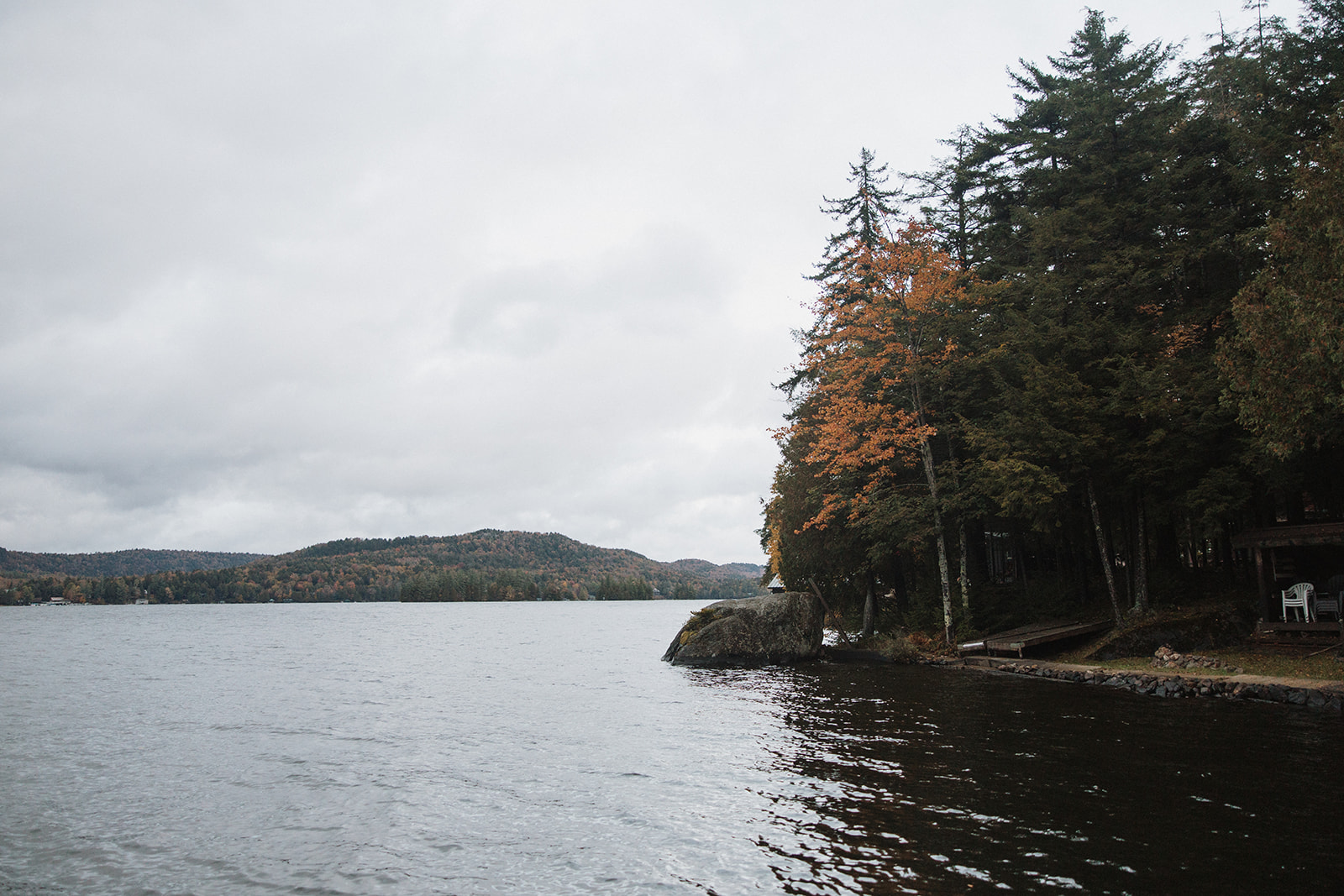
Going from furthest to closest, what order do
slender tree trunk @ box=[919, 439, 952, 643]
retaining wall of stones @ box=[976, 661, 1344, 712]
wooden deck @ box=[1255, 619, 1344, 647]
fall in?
slender tree trunk @ box=[919, 439, 952, 643] → wooden deck @ box=[1255, 619, 1344, 647] → retaining wall of stones @ box=[976, 661, 1344, 712]

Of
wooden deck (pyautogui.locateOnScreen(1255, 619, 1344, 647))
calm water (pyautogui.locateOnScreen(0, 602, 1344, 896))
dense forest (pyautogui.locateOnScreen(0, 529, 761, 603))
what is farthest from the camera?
dense forest (pyautogui.locateOnScreen(0, 529, 761, 603))

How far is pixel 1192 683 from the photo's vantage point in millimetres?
16766

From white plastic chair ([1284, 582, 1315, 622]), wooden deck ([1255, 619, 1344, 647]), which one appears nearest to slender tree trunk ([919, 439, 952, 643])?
wooden deck ([1255, 619, 1344, 647])

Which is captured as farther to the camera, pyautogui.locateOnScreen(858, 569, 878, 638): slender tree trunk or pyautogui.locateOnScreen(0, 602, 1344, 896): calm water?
pyautogui.locateOnScreen(858, 569, 878, 638): slender tree trunk

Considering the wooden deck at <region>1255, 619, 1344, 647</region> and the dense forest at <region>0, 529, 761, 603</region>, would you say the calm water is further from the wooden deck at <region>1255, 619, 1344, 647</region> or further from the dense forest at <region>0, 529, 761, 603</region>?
the dense forest at <region>0, 529, 761, 603</region>

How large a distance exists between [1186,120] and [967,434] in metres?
13.5

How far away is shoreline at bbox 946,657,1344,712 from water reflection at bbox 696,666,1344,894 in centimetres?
80

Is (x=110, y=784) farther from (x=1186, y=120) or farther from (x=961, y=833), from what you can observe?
(x=1186, y=120)

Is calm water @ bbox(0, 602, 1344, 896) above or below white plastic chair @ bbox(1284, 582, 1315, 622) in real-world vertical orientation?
below

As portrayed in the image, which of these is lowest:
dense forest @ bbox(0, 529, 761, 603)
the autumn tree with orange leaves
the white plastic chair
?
dense forest @ bbox(0, 529, 761, 603)

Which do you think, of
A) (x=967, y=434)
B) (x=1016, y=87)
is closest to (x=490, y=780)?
(x=967, y=434)

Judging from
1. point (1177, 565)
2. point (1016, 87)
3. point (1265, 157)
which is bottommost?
point (1177, 565)

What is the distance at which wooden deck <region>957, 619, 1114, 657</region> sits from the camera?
22578mm

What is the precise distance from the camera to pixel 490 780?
11.5 metres
